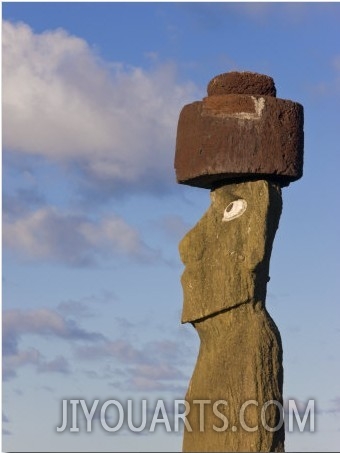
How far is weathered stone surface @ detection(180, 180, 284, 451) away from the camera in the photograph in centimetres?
1519

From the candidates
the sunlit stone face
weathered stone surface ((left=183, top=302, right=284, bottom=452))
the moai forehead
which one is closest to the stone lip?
the moai forehead

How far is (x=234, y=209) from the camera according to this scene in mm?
15922

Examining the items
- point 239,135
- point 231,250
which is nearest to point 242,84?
point 239,135

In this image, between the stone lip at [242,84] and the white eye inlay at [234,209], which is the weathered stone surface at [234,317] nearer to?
the white eye inlay at [234,209]

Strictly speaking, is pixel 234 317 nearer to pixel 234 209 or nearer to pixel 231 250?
pixel 231 250

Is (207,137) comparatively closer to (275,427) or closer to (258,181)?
(258,181)

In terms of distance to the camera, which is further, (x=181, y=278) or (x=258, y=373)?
(x=181, y=278)

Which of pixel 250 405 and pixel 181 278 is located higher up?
pixel 181 278

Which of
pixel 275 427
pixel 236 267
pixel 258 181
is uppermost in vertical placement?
pixel 258 181

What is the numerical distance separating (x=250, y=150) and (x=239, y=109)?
560 mm

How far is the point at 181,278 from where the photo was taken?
1620 centimetres

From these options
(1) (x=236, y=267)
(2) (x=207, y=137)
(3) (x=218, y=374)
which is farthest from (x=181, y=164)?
(3) (x=218, y=374)

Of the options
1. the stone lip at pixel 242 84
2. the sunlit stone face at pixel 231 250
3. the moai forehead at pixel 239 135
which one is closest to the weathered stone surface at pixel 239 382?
the sunlit stone face at pixel 231 250

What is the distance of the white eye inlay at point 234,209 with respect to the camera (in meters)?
15.8
